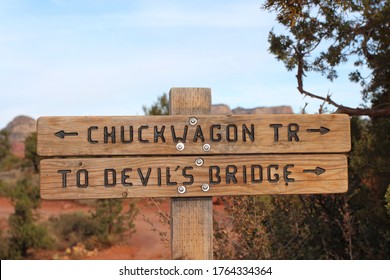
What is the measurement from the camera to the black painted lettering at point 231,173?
4.52m

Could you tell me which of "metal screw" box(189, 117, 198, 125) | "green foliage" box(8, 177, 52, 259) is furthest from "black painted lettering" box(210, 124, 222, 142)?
"green foliage" box(8, 177, 52, 259)

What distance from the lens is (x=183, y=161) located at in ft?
14.7

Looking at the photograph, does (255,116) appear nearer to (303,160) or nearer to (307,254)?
(303,160)

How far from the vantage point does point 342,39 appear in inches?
335

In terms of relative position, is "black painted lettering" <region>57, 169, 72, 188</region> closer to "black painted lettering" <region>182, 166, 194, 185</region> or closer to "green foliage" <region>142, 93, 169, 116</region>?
"black painted lettering" <region>182, 166, 194, 185</region>

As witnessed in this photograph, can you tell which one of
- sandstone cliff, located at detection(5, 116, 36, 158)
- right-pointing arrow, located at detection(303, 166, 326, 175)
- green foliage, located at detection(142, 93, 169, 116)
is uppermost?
sandstone cliff, located at detection(5, 116, 36, 158)

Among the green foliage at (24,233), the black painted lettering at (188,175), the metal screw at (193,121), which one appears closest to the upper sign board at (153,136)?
the metal screw at (193,121)

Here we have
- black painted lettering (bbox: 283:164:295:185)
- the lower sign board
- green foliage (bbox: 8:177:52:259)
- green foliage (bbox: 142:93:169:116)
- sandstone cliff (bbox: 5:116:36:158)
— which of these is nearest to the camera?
the lower sign board

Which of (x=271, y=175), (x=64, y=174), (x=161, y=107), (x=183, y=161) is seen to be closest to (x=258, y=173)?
(x=271, y=175)

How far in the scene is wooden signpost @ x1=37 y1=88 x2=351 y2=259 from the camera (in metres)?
4.47

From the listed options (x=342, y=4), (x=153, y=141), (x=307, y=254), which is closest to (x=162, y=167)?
(x=153, y=141)

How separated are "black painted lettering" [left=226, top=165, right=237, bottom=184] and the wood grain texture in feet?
0.65

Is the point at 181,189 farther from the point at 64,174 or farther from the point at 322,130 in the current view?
the point at 322,130

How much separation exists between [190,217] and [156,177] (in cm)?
38
